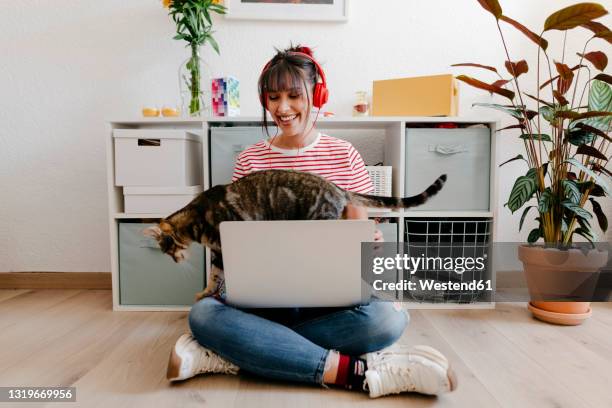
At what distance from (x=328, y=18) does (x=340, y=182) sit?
1.00m

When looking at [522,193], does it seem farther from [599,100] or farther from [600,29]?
[600,29]

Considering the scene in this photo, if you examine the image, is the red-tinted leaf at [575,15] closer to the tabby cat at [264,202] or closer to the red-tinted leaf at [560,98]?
the red-tinted leaf at [560,98]

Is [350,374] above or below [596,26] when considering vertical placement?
below

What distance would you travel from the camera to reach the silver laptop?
867mm

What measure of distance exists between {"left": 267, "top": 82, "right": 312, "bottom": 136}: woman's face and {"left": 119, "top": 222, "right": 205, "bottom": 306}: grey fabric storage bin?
29.6 inches

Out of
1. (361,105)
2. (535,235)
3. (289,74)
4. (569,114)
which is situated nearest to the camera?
(289,74)

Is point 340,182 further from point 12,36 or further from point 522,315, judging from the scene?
point 12,36

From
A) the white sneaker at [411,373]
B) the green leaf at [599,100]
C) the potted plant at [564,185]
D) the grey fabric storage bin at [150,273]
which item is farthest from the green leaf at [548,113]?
the grey fabric storage bin at [150,273]

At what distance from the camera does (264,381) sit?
1.03 metres

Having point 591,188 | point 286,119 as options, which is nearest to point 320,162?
point 286,119

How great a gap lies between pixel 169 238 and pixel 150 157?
0.70m

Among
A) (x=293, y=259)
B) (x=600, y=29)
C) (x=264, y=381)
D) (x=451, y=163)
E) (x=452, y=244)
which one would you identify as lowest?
(x=264, y=381)

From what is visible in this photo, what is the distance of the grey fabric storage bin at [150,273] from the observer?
1.68 meters

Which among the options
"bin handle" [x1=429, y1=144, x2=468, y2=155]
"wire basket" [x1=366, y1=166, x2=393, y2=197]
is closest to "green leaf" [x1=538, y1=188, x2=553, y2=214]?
"bin handle" [x1=429, y1=144, x2=468, y2=155]
